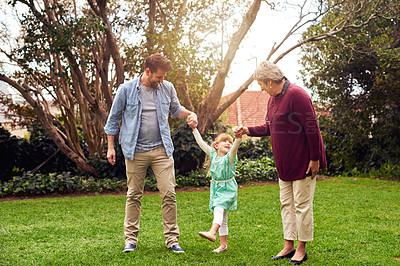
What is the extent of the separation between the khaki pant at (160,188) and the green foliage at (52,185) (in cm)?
529

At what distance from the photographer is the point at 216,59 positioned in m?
10.0

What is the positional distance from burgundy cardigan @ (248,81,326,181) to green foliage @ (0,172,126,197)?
640 centimetres

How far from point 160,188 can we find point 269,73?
5.32ft

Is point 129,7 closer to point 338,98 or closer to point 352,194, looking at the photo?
point 338,98

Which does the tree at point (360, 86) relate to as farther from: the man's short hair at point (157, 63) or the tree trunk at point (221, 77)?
the man's short hair at point (157, 63)

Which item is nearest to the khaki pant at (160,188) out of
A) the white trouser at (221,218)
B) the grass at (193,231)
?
the grass at (193,231)

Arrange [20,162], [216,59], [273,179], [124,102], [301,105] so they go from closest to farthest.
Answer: [301,105] → [124,102] → [216,59] → [273,179] → [20,162]

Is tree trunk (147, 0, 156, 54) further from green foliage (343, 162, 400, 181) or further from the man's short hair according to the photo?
green foliage (343, 162, 400, 181)

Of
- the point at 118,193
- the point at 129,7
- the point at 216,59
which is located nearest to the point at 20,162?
the point at 118,193

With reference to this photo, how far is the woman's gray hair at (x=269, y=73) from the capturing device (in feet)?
11.8

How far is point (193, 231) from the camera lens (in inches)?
200

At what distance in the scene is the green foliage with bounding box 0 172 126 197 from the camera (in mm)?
8945

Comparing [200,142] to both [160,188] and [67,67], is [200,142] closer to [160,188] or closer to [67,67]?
[160,188]

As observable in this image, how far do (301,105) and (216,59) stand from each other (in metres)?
6.79
